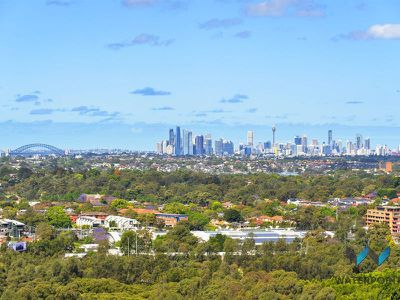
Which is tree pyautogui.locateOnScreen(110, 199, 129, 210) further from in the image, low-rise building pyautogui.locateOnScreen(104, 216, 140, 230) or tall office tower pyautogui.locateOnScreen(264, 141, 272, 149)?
tall office tower pyautogui.locateOnScreen(264, 141, 272, 149)

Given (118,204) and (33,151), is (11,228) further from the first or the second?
(33,151)

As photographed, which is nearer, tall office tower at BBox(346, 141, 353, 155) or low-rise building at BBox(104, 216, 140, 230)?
low-rise building at BBox(104, 216, 140, 230)

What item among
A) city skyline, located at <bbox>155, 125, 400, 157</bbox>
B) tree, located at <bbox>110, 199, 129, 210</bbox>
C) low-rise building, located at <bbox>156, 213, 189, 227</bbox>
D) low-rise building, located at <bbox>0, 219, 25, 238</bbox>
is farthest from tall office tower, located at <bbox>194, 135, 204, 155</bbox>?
low-rise building, located at <bbox>0, 219, 25, 238</bbox>

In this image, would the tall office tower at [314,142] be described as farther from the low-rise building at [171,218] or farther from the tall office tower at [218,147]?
the low-rise building at [171,218]

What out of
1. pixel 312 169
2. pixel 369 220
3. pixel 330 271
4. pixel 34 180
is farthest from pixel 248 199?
pixel 312 169

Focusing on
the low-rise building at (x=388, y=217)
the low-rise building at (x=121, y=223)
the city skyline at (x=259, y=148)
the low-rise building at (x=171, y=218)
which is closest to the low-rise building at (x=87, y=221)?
the low-rise building at (x=121, y=223)

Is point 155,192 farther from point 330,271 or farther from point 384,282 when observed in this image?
point 384,282

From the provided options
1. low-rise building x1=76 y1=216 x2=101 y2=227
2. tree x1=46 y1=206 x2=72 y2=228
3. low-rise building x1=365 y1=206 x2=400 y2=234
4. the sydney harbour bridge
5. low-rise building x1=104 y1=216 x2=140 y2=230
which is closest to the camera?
tree x1=46 y1=206 x2=72 y2=228

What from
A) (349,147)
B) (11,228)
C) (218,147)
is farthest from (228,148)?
(11,228)

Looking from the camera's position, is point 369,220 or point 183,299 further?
point 369,220
